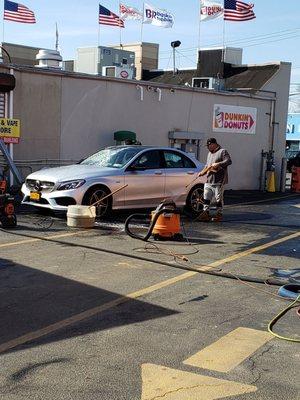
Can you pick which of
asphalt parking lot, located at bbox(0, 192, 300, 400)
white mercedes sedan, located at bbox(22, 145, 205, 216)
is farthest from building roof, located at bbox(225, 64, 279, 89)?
asphalt parking lot, located at bbox(0, 192, 300, 400)

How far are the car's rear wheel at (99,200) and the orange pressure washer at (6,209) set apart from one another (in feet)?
5.35

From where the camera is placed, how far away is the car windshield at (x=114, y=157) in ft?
41.3

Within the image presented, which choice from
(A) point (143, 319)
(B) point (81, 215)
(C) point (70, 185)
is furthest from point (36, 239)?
(A) point (143, 319)

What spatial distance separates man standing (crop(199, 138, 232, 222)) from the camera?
12.5 metres

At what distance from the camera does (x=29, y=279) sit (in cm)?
693

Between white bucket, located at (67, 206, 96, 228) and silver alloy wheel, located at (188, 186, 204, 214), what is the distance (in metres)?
3.40

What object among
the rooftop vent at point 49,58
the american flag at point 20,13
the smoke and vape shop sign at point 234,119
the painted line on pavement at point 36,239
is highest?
the american flag at point 20,13

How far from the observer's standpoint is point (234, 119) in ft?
70.9

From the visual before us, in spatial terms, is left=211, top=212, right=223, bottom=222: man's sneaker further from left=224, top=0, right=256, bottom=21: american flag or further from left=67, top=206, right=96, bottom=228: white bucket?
left=224, top=0, right=256, bottom=21: american flag

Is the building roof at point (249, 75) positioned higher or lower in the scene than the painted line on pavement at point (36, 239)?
higher

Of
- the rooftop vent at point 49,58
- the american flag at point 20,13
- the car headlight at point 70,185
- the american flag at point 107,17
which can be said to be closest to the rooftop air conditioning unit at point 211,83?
the american flag at point 107,17

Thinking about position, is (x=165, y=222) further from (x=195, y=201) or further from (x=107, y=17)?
(x=107, y=17)

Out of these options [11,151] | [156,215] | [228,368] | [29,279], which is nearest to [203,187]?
[156,215]

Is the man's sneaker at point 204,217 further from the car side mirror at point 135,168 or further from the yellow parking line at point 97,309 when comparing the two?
the yellow parking line at point 97,309
